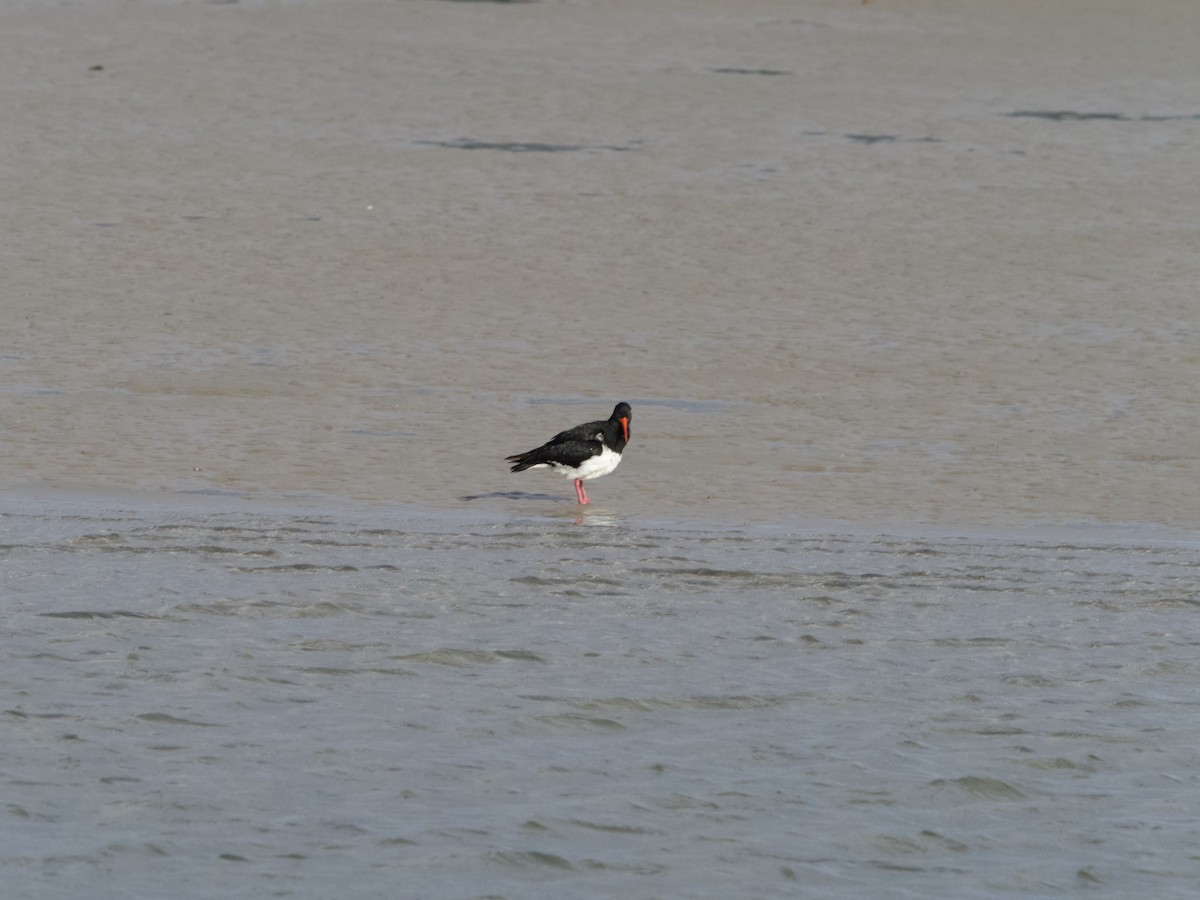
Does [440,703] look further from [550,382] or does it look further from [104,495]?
[550,382]

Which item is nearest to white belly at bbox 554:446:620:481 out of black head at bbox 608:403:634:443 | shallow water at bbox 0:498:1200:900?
black head at bbox 608:403:634:443

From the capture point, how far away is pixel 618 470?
15.6 meters

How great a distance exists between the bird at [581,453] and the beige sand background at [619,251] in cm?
39

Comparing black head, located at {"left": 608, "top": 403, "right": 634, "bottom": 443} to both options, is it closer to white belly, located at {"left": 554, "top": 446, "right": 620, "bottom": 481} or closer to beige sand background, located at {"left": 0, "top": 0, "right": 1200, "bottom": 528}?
white belly, located at {"left": 554, "top": 446, "right": 620, "bottom": 481}

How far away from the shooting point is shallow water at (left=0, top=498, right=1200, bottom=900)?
7.74 meters

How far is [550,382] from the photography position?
17891 millimetres

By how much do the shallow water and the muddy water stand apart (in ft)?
0.11

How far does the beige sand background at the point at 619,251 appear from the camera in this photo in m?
15.6

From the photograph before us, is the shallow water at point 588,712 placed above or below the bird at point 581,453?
below

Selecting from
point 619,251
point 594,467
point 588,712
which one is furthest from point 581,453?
point 619,251

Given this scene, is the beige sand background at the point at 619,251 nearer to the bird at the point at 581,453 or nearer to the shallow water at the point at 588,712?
Result: the bird at the point at 581,453

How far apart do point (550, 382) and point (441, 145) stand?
32.2 feet

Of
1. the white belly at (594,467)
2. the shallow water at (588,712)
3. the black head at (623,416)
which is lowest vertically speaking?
the shallow water at (588,712)

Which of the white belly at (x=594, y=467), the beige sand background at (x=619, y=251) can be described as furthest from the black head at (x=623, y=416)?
the beige sand background at (x=619, y=251)
